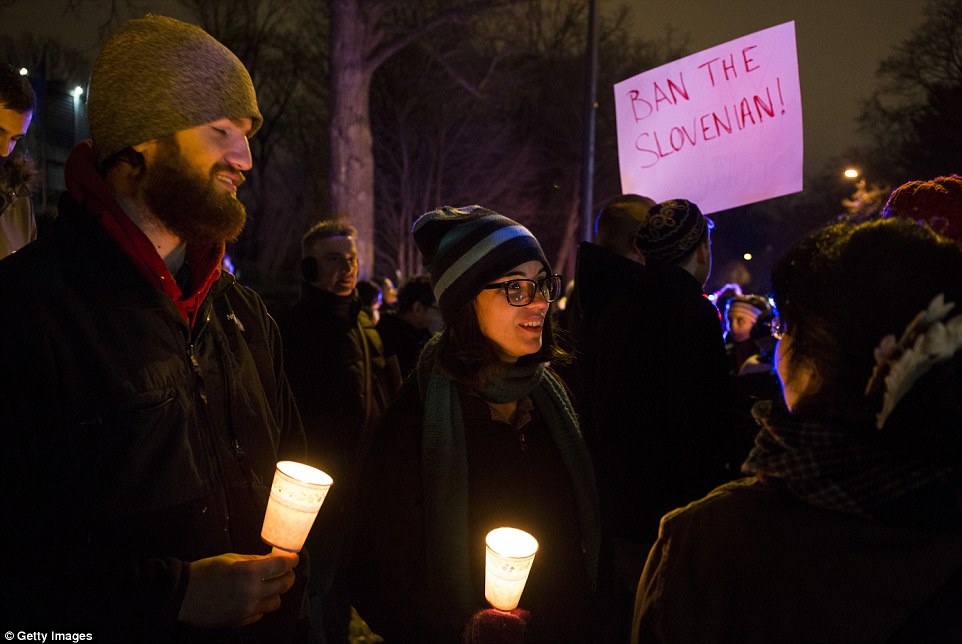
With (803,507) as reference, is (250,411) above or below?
above

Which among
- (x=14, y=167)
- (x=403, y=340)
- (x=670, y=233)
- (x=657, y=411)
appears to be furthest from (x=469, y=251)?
(x=403, y=340)

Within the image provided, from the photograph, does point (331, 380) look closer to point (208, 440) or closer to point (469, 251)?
point (469, 251)

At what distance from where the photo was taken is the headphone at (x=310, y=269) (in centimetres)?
468

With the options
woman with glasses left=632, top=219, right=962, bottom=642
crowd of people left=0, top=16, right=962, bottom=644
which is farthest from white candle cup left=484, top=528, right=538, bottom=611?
woman with glasses left=632, top=219, right=962, bottom=642

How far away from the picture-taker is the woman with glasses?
4.09ft

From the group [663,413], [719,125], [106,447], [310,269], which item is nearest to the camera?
[106,447]

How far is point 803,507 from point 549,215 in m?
30.1

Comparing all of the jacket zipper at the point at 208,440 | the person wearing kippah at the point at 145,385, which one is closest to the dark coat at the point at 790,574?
the person wearing kippah at the point at 145,385

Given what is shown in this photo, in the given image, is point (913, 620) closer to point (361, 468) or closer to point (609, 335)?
point (361, 468)

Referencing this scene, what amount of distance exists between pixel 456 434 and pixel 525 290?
22.6 inches

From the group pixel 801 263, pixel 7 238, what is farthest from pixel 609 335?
pixel 7 238

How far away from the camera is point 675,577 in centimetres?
147

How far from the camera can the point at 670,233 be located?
10.9 ft

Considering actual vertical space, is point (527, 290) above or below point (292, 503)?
above
